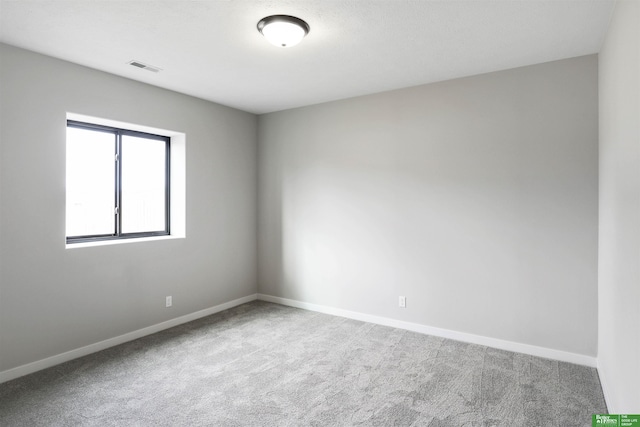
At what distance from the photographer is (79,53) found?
9.89ft

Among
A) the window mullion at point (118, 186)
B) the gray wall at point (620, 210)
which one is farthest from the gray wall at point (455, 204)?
the window mullion at point (118, 186)

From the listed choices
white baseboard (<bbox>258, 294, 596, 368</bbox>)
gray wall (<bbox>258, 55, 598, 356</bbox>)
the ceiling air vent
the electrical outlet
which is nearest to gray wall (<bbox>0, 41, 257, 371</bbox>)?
the ceiling air vent

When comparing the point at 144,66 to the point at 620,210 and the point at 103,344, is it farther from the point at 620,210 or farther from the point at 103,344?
the point at 620,210

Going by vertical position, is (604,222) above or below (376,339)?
above

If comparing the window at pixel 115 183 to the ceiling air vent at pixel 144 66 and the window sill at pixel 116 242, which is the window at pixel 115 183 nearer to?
the window sill at pixel 116 242

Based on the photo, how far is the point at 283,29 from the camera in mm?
Result: 2467

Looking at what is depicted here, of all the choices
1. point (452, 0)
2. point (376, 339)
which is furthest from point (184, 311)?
point (452, 0)

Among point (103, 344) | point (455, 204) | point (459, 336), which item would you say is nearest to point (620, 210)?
point (455, 204)

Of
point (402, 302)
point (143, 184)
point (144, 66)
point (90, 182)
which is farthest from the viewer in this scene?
point (143, 184)

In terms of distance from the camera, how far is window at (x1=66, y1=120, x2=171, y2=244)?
3.49 meters

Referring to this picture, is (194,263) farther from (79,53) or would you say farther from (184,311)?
(79,53)

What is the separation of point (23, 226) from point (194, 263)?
1.74 metres

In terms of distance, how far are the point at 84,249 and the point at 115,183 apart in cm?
81

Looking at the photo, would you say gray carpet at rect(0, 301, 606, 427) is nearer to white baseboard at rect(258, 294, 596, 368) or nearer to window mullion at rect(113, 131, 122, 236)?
white baseboard at rect(258, 294, 596, 368)
